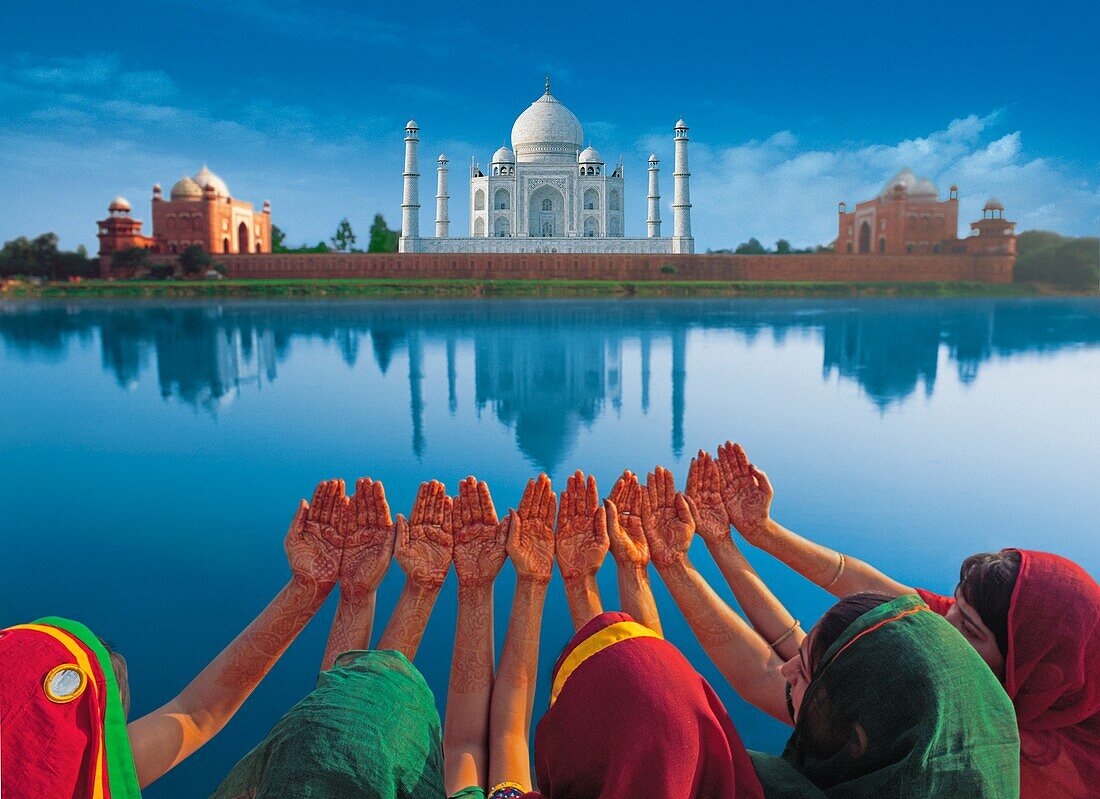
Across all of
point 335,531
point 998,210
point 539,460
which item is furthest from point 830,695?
point 998,210

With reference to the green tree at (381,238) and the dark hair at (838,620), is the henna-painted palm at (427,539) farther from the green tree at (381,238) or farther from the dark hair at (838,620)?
the green tree at (381,238)

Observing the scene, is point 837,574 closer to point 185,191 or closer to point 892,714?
point 892,714

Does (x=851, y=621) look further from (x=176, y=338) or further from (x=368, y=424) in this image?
(x=176, y=338)

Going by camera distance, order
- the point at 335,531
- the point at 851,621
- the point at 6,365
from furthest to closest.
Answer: the point at 6,365 < the point at 335,531 < the point at 851,621

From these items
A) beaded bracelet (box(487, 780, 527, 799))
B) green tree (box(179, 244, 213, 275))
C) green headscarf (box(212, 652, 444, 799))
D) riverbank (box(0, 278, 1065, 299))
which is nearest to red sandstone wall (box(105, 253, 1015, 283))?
green tree (box(179, 244, 213, 275))

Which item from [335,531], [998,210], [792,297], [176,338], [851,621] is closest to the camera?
[851,621]

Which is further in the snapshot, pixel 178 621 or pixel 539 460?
pixel 539 460

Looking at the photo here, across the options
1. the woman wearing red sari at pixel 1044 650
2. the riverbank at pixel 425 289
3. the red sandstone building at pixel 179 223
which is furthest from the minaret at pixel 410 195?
the woman wearing red sari at pixel 1044 650
